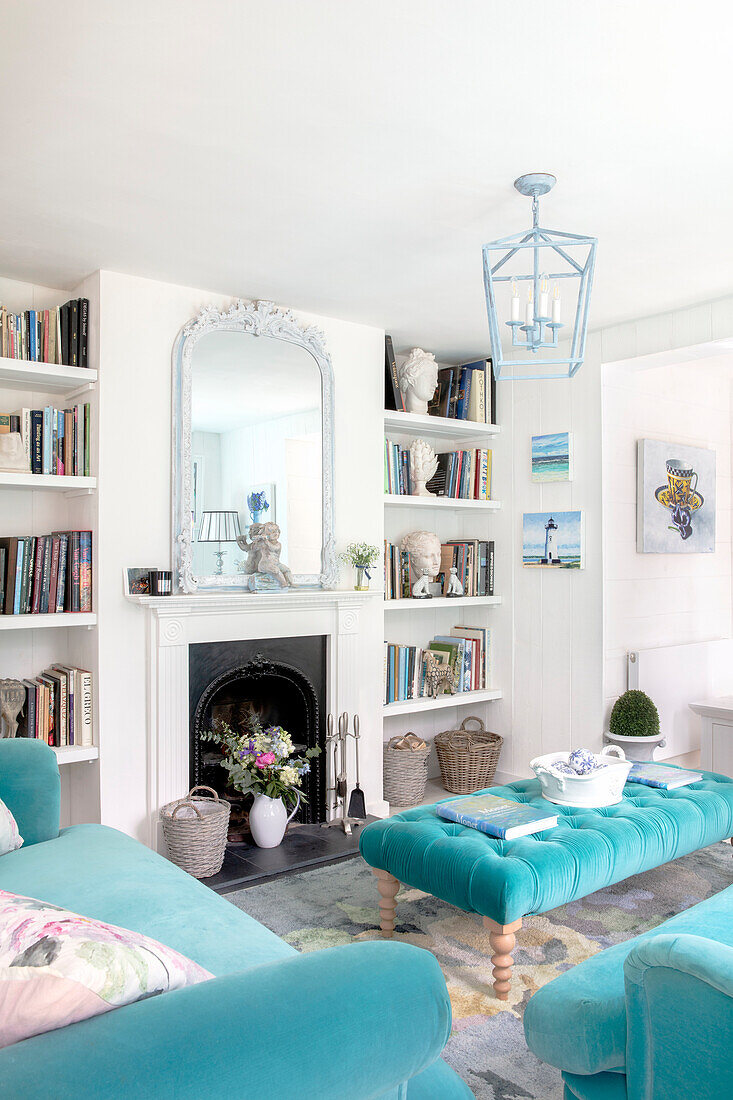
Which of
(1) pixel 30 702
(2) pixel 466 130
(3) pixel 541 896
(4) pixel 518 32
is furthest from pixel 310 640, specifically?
(4) pixel 518 32

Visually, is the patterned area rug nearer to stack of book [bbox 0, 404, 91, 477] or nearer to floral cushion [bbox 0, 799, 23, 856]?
floral cushion [bbox 0, 799, 23, 856]

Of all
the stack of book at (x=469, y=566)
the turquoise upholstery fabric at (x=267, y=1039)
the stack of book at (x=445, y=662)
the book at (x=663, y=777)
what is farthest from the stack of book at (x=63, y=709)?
the turquoise upholstery fabric at (x=267, y=1039)

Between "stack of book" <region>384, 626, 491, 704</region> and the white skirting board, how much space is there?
33.6 inches

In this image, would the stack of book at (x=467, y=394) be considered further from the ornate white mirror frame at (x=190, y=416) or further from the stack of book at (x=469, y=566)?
the ornate white mirror frame at (x=190, y=416)

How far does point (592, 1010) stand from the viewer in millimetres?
1535

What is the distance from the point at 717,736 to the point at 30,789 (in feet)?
10.6

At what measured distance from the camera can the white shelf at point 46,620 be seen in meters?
3.13

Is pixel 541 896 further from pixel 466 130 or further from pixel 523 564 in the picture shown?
pixel 523 564

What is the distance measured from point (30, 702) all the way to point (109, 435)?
1.13 meters

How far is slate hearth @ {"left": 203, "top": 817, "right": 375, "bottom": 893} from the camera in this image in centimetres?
327

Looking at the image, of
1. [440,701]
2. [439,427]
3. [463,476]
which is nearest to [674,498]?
[463,476]

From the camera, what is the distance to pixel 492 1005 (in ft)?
7.52

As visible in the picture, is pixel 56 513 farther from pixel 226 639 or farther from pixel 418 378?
pixel 418 378

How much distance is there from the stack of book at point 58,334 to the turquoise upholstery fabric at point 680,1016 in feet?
9.88
